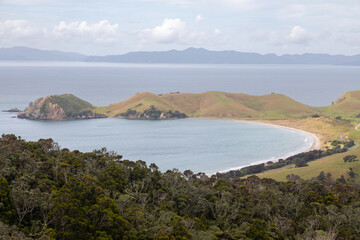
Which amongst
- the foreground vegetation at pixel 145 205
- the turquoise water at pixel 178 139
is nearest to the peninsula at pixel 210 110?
the turquoise water at pixel 178 139

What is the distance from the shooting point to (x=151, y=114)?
163250 millimetres

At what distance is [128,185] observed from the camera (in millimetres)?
43938

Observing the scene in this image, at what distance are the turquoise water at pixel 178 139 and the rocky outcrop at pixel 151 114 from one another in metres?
7.54

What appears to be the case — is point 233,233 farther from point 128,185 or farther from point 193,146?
point 193,146

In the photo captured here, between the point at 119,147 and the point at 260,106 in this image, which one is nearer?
the point at 119,147

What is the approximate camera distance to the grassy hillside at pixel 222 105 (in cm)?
16600

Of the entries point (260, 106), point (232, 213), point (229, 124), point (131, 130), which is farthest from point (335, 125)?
point (232, 213)

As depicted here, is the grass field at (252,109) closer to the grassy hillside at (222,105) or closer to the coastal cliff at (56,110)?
the grassy hillside at (222,105)

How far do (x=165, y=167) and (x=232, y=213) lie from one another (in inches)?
1665

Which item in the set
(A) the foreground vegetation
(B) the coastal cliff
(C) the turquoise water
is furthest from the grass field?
(A) the foreground vegetation

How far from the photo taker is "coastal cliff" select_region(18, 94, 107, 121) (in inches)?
6043

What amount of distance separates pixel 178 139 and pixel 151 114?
1986 inches

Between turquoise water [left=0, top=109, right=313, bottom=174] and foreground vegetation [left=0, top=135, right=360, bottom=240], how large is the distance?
33.2 meters

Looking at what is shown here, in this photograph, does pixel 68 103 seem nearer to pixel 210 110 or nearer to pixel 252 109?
pixel 210 110
